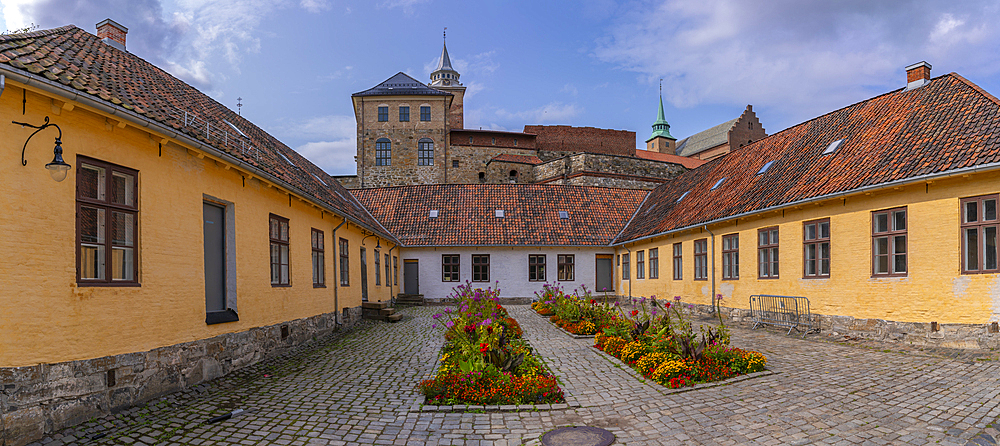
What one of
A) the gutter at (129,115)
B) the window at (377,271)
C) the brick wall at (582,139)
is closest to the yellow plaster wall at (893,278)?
the gutter at (129,115)

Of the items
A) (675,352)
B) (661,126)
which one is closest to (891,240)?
(675,352)

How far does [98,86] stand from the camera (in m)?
6.49

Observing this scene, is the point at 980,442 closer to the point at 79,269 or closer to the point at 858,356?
the point at 858,356

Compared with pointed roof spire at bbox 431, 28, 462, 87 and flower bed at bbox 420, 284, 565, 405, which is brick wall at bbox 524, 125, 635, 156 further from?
flower bed at bbox 420, 284, 565, 405

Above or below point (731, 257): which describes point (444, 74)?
above

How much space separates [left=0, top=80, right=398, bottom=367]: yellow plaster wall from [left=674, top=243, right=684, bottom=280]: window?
1411cm

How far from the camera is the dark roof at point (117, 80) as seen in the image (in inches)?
227

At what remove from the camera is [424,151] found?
4731 centimetres

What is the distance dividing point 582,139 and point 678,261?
3609cm

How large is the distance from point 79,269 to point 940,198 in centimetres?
1339

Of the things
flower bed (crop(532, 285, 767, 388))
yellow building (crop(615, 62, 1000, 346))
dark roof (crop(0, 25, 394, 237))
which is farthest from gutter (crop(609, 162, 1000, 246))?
dark roof (crop(0, 25, 394, 237))

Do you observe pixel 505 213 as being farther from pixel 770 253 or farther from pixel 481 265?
pixel 770 253

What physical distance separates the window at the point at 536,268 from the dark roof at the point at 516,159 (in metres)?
22.1

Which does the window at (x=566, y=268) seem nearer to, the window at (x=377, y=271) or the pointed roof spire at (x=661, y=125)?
the window at (x=377, y=271)
